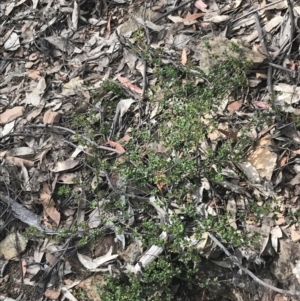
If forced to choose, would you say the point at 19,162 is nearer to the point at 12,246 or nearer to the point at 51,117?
the point at 51,117

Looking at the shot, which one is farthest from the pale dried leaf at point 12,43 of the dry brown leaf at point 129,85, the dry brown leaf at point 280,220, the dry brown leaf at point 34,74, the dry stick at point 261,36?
the dry brown leaf at point 280,220

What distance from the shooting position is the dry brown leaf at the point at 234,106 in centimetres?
343

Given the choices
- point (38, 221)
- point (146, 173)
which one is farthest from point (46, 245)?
point (146, 173)

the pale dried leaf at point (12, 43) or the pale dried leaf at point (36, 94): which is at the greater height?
the pale dried leaf at point (12, 43)

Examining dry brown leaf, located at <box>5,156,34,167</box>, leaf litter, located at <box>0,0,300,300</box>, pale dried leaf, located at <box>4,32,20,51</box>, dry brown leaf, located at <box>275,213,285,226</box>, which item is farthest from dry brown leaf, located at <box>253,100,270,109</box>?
pale dried leaf, located at <box>4,32,20,51</box>

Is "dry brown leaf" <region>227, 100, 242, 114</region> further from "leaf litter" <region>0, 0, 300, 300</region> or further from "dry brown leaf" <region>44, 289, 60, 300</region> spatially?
"dry brown leaf" <region>44, 289, 60, 300</region>

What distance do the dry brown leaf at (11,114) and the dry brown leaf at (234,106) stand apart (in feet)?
5.36

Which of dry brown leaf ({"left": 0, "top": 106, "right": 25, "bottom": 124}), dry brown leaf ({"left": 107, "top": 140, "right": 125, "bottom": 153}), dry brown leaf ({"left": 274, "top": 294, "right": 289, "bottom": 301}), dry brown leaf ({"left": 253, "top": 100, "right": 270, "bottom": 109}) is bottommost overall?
dry brown leaf ({"left": 274, "top": 294, "right": 289, "bottom": 301})

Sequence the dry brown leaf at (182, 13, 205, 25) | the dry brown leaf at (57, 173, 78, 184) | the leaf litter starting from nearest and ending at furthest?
the leaf litter → the dry brown leaf at (57, 173, 78, 184) → the dry brown leaf at (182, 13, 205, 25)

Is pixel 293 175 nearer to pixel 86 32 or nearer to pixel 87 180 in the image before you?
pixel 87 180

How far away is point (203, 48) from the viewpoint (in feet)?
12.2

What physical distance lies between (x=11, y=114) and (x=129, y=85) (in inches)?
38.7

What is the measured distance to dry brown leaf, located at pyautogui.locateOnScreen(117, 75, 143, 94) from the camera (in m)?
3.77

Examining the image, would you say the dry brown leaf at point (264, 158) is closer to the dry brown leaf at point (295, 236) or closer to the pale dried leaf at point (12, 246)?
the dry brown leaf at point (295, 236)
